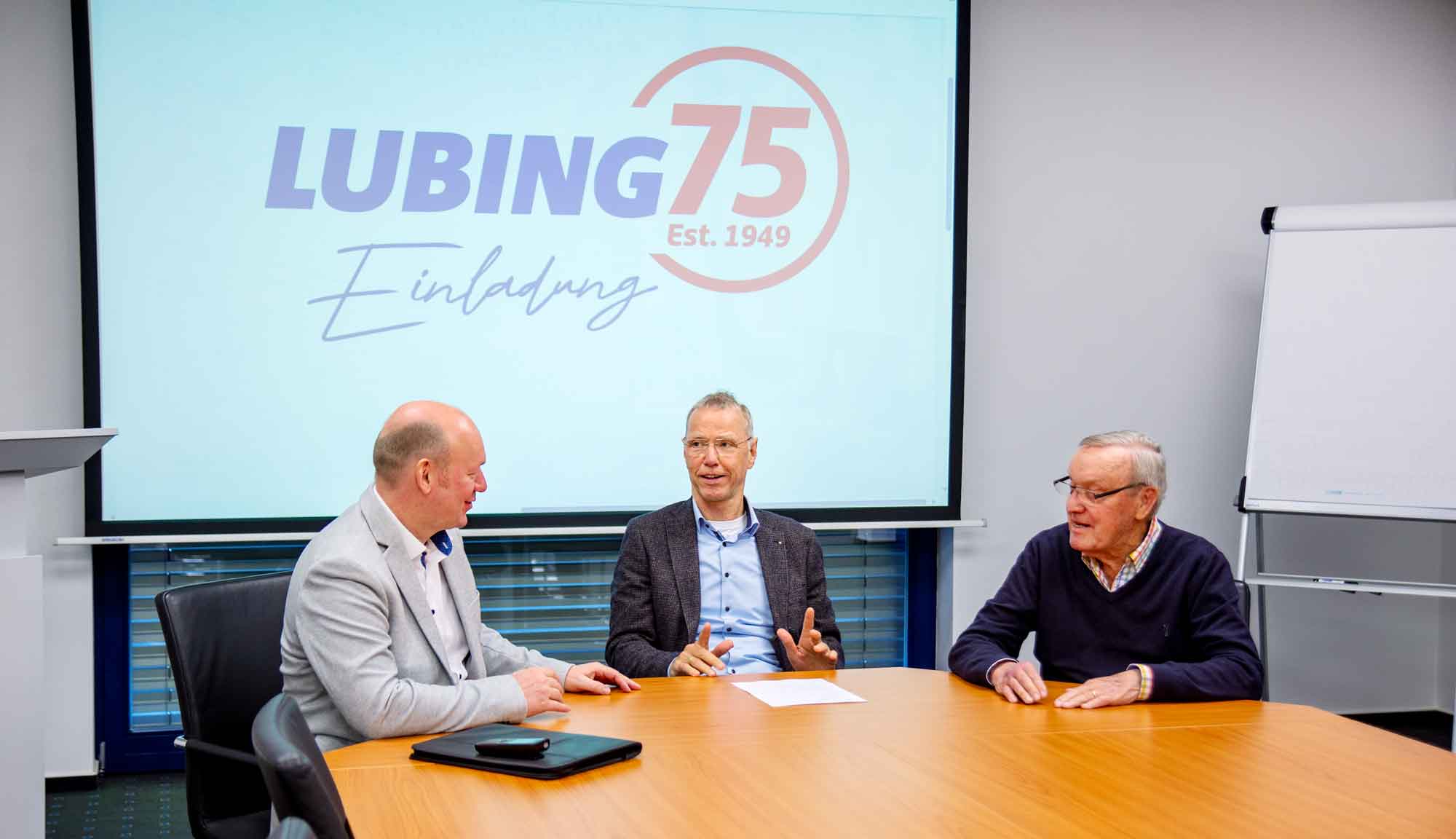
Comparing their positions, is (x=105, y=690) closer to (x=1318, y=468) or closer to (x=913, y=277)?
(x=913, y=277)

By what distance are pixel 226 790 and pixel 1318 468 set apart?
3682mm

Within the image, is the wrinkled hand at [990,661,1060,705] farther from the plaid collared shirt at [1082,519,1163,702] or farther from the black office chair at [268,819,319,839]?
the black office chair at [268,819,319,839]

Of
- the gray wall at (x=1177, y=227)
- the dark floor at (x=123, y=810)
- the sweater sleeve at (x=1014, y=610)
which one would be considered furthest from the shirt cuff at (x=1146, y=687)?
the dark floor at (x=123, y=810)

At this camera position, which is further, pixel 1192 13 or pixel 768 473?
pixel 1192 13

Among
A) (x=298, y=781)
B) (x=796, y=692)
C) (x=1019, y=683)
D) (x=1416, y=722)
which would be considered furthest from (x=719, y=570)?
(x=1416, y=722)

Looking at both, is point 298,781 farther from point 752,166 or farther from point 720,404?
point 752,166

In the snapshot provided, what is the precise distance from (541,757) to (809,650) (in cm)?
114

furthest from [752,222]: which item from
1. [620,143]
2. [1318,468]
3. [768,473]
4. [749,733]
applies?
[749,733]

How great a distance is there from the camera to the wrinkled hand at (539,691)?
7.19 ft

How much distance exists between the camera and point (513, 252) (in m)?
4.18

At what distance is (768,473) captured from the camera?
4.34 m

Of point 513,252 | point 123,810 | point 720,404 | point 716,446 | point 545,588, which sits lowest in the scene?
point 123,810

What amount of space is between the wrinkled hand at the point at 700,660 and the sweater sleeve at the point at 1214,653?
0.93 m

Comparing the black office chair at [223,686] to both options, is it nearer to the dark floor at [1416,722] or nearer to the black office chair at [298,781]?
the black office chair at [298,781]
